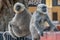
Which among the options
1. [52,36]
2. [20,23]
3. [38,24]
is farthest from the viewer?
[20,23]

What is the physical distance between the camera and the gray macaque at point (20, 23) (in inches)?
182

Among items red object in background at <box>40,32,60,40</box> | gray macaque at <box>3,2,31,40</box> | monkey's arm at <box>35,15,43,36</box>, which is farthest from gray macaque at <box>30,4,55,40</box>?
gray macaque at <box>3,2,31,40</box>

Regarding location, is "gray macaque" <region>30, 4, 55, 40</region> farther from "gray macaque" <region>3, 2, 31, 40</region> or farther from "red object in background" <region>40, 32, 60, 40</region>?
"gray macaque" <region>3, 2, 31, 40</region>

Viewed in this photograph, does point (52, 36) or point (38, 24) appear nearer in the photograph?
point (52, 36)

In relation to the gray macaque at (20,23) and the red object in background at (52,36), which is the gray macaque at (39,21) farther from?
the gray macaque at (20,23)

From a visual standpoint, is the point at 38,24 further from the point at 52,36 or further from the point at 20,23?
the point at 20,23

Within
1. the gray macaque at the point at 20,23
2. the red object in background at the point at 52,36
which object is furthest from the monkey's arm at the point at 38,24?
the gray macaque at the point at 20,23

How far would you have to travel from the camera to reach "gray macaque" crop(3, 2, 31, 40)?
4613 mm

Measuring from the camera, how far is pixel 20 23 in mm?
4676

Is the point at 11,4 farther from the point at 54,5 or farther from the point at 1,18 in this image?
the point at 54,5

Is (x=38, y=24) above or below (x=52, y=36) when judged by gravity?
above

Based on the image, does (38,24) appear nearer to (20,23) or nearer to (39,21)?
(39,21)

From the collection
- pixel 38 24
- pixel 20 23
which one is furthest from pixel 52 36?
pixel 20 23

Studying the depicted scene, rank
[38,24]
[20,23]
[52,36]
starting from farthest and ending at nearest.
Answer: [20,23]
[38,24]
[52,36]
